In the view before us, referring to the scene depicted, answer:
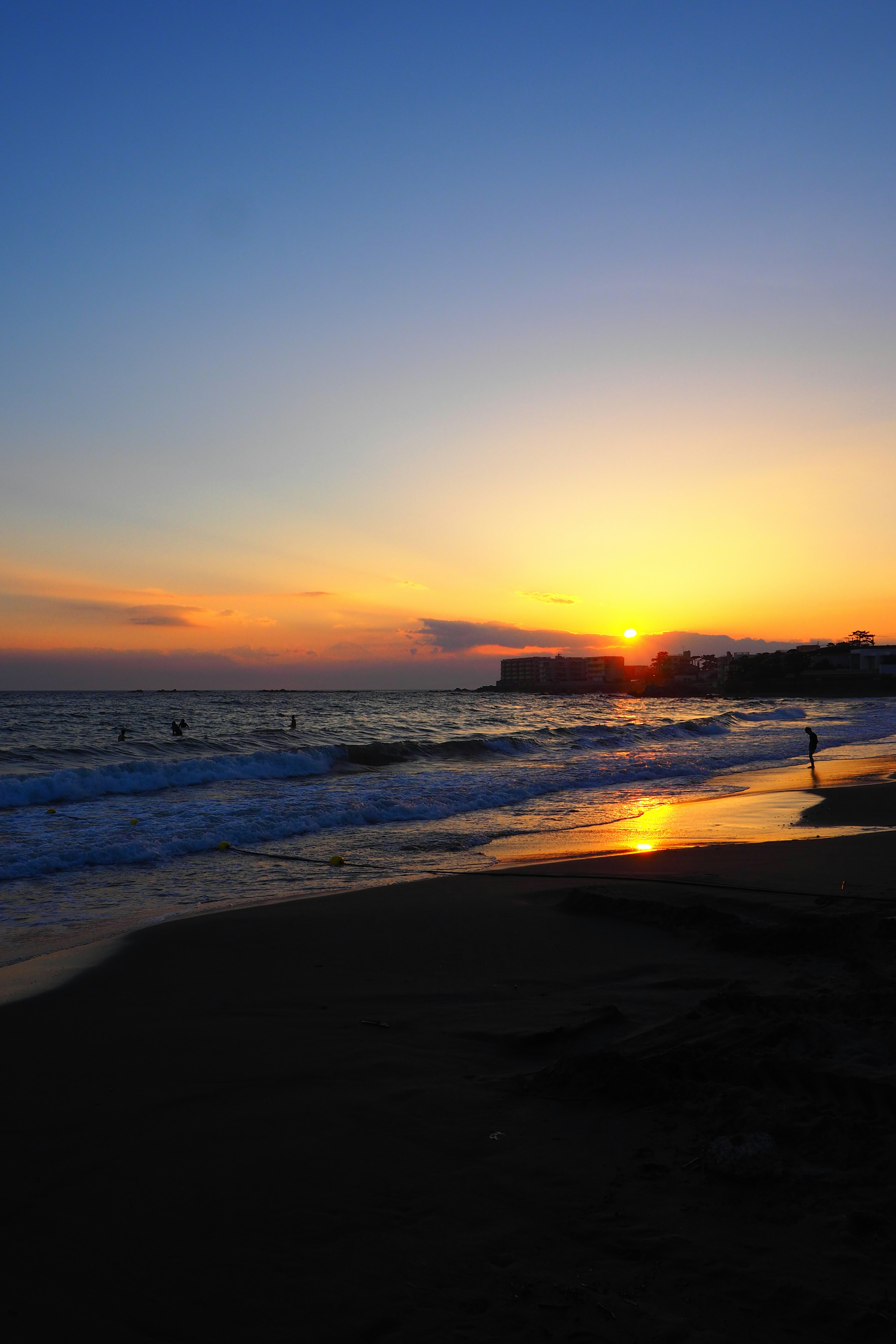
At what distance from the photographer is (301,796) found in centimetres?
1823

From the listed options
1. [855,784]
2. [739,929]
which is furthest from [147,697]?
[739,929]

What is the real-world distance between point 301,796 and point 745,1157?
51.6 feet

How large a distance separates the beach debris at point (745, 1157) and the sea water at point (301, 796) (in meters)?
6.16

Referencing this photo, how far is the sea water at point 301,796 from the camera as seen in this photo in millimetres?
10086

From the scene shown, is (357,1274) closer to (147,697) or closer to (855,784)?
(855,784)

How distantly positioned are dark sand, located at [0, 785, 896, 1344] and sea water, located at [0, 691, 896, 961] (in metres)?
3.39

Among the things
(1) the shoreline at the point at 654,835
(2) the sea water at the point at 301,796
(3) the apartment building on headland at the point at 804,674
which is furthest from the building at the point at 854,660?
(1) the shoreline at the point at 654,835

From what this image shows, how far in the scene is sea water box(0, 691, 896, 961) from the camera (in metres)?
10.1

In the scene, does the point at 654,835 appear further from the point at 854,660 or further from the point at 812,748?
the point at 854,660

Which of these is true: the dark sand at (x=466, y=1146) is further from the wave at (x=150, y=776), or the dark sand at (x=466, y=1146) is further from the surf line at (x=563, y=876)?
the wave at (x=150, y=776)

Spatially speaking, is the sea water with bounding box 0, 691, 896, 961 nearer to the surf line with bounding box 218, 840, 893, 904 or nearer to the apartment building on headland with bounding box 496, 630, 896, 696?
the surf line with bounding box 218, 840, 893, 904

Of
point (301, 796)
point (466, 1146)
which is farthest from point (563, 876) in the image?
point (301, 796)

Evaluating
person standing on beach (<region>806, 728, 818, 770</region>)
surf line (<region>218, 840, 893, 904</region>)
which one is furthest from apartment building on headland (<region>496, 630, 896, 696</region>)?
surf line (<region>218, 840, 893, 904</region>)

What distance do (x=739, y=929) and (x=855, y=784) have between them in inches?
571
